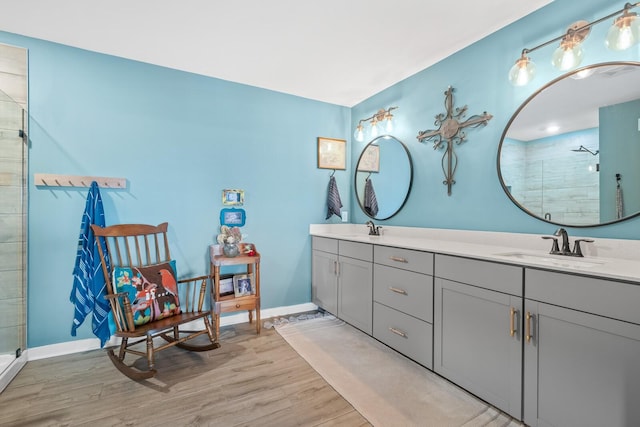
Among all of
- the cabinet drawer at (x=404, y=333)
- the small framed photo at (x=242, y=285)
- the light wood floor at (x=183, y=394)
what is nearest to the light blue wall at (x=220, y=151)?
the small framed photo at (x=242, y=285)

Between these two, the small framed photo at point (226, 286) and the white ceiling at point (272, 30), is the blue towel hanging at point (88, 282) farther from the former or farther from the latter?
the white ceiling at point (272, 30)

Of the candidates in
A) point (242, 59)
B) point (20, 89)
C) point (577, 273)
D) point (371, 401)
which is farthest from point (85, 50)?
point (577, 273)

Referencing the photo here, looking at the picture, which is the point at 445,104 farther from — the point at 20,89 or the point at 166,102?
the point at 20,89

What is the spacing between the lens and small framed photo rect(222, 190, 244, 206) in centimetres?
286

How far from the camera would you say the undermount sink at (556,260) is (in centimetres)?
136

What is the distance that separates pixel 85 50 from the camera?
235cm

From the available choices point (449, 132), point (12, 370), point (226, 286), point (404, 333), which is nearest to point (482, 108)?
point (449, 132)

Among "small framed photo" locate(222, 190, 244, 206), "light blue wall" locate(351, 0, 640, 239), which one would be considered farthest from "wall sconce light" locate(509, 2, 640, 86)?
"small framed photo" locate(222, 190, 244, 206)

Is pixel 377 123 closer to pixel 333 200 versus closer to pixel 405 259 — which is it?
pixel 333 200

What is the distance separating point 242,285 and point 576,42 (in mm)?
2922

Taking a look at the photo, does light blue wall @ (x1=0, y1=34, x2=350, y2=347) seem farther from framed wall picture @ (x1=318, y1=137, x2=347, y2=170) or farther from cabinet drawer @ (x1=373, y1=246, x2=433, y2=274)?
cabinet drawer @ (x1=373, y1=246, x2=433, y2=274)

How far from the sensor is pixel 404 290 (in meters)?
2.08

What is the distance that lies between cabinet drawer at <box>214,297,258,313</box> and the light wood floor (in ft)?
1.18

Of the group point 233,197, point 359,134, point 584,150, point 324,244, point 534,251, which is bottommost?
point 324,244
